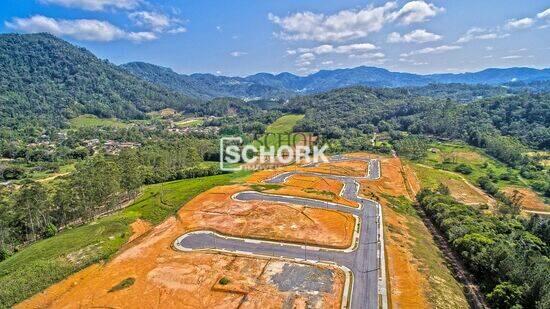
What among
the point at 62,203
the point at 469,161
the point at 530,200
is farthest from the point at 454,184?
the point at 62,203

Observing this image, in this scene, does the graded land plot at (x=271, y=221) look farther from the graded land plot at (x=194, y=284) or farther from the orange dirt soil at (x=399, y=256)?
the graded land plot at (x=194, y=284)

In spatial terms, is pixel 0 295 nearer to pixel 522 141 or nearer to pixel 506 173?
pixel 506 173

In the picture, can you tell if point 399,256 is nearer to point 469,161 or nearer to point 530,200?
point 530,200

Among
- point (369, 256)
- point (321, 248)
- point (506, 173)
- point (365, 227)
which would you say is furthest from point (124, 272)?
point (506, 173)

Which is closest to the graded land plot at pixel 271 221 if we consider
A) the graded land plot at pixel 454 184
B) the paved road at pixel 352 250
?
the paved road at pixel 352 250

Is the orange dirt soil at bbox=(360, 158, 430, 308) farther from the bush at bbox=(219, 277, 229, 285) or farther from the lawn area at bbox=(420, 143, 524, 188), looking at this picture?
the lawn area at bbox=(420, 143, 524, 188)
